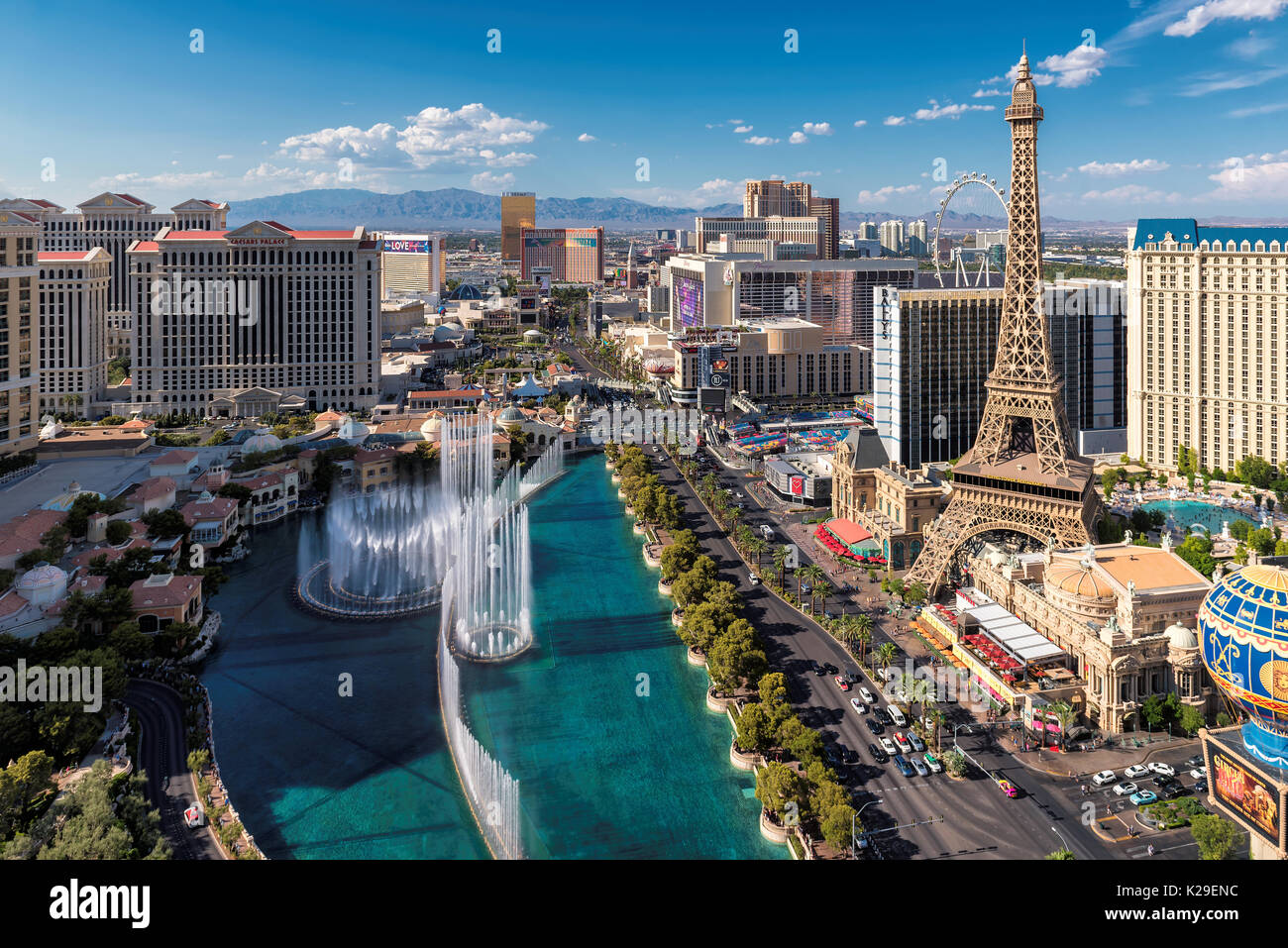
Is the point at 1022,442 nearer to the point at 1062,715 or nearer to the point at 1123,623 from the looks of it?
the point at 1123,623

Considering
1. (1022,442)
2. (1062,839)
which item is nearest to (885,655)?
(1062,839)

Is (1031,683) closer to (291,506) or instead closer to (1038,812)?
(1038,812)

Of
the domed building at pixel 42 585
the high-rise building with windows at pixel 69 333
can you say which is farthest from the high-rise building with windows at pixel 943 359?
the high-rise building with windows at pixel 69 333

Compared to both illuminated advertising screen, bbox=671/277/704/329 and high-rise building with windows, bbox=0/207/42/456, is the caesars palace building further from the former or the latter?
illuminated advertising screen, bbox=671/277/704/329

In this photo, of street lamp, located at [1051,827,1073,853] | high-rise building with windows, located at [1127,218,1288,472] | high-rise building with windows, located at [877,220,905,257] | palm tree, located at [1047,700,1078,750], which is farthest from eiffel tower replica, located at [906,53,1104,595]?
high-rise building with windows, located at [877,220,905,257]

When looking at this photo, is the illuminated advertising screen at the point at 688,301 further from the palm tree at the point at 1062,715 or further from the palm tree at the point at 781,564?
the palm tree at the point at 1062,715
